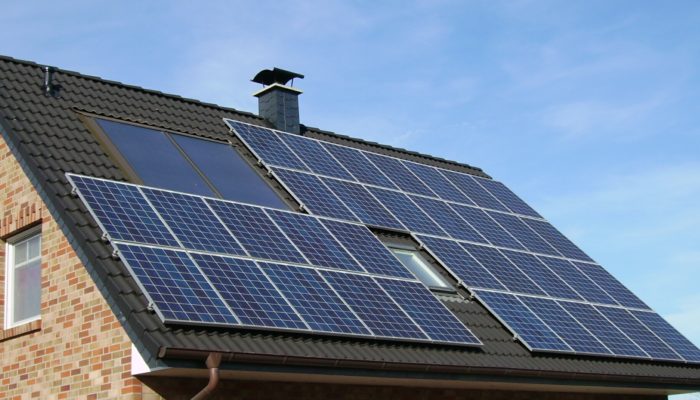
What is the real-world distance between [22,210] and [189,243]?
2.95 meters

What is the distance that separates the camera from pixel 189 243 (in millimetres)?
11930

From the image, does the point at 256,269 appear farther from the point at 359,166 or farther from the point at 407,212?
the point at 359,166

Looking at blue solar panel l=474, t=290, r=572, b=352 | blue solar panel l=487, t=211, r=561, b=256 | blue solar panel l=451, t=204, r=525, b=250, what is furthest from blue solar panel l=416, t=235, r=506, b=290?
blue solar panel l=487, t=211, r=561, b=256

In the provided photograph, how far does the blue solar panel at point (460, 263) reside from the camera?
15555mm

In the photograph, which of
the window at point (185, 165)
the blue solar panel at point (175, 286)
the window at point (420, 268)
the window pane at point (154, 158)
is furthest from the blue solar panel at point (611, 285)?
the blue solar panel at point (175, 286)

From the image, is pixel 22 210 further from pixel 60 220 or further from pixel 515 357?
pixel 515 357

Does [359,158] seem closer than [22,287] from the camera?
No

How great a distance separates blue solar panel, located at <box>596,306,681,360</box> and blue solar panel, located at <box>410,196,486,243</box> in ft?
8.55

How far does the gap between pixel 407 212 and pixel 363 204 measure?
1.06m

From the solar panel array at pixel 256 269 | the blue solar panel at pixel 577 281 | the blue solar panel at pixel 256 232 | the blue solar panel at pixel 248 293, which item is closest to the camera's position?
the solar panel array at pixel 256 269

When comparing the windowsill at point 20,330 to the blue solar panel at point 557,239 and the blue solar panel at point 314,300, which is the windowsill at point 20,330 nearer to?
the blue solar panel at point 314,300

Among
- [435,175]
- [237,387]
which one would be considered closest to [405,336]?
[237,387]

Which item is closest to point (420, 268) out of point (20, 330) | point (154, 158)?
point (154, 158)

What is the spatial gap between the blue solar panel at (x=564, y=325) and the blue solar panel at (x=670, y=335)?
2.34 m
